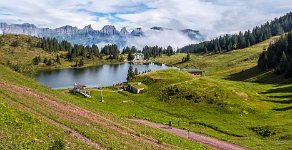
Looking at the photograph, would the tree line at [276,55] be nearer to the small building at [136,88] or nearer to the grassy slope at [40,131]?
the small building at [136,88]

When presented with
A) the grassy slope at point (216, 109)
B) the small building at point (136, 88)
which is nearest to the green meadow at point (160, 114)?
the grassy slope at point (216, 109)

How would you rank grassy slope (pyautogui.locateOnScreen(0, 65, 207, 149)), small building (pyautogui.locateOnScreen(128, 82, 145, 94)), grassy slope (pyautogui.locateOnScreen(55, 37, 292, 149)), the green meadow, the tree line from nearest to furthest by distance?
grassy slope (pyautogui.locateOnScreen(0, 65, 207, 149)) < the green meadow < grassy slope (pyautogui.locateOnScreen(55, 37, 292, 149)) < small building (pyautogui.locateOnScreen(128, 82, 145, 94)) < the tree line

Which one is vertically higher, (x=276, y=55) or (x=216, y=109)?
(x=276, y=55)

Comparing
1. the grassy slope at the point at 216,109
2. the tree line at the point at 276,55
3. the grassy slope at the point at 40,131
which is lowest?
the grassy slope at the point at 216,109

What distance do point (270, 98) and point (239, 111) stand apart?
74.4 feet

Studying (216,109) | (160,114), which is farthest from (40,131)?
(216,109)

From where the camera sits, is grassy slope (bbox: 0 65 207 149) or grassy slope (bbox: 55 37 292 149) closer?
grassy slope (bbox: 0 65 207 149)

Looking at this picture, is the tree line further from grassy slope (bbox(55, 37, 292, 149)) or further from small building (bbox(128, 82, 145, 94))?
small building (bbox(128, 82, 145, 94))

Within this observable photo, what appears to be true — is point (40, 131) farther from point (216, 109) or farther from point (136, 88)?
point (136, 88)

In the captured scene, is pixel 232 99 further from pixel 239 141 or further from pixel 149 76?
pixel 149 76

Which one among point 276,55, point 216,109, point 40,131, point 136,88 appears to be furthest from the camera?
point 276,55

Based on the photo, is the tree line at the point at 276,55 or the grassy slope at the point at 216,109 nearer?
the grassy slope at the point at 216,109

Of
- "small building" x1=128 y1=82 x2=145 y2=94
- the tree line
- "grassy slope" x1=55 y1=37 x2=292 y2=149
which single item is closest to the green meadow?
"grassy slope" x1=55 y1=37 x2=292 y2=149

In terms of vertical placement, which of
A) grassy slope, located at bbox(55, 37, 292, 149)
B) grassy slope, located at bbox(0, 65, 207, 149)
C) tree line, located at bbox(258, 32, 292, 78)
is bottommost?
grassy slope, located at bbox(55, 37, 292, 149)
